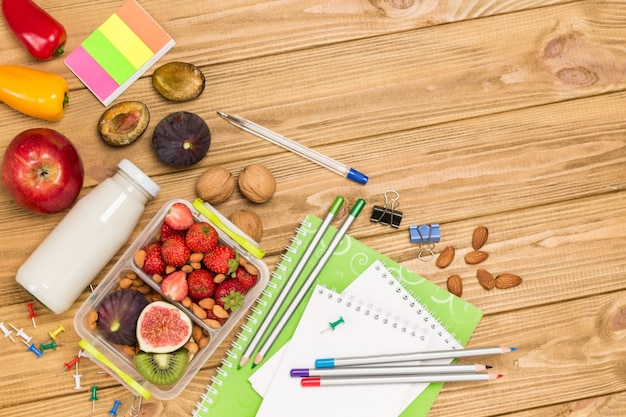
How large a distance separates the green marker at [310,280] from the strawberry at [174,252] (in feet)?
0.70

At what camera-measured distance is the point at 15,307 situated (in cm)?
112

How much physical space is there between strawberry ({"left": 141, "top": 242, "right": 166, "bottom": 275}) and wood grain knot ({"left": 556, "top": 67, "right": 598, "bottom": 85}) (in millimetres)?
829

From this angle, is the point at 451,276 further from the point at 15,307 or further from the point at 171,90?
the point at 15,307

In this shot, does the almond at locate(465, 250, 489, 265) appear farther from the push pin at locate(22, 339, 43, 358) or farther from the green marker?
the push pin at locate(22, 339, 43, 358)

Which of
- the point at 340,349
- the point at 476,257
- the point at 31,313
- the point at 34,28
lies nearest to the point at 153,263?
the point at 31,313

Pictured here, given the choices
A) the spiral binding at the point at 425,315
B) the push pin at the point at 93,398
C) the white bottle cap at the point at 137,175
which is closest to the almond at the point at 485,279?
the spiral binding at the point at 425,315

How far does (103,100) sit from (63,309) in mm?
380

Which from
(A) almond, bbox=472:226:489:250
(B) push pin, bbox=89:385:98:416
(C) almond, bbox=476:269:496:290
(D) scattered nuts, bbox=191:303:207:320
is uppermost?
(A) almond, bbox=472:226:489:250

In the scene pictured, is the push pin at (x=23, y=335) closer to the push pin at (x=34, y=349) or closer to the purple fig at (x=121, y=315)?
the push pin at (x=34, y=349)

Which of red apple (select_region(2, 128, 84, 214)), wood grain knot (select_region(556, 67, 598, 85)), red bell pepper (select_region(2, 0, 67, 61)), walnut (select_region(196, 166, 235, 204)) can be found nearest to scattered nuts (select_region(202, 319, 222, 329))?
walnut (select_region(196, 166, 235, 204))

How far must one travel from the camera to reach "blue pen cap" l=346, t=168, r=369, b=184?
45.8 inches

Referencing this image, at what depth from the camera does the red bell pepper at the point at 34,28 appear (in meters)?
1.12

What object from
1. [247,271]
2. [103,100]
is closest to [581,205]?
[247,271]

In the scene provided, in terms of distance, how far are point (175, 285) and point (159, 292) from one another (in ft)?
0.13
